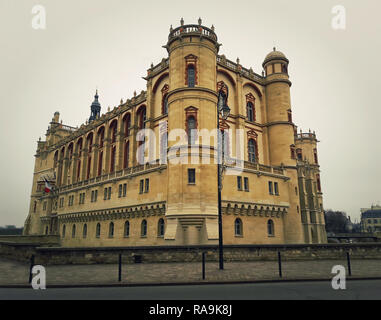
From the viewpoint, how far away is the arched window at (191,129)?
25984 mm

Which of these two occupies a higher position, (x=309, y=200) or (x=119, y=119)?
(x=119, y=119)

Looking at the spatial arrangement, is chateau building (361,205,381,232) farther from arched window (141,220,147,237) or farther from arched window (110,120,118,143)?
arched window (141,220,147,237)

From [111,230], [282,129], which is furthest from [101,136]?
[282,129]

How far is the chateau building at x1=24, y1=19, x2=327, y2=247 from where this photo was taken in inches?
990

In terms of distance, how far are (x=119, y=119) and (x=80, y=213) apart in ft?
49.4

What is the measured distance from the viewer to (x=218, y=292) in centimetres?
941

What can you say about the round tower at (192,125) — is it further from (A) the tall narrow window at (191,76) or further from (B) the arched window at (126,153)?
(B) the arched window at (126,153)

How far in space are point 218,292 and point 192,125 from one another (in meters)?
18.9

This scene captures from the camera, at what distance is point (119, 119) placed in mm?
42656

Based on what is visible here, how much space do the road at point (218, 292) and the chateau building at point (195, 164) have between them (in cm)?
887

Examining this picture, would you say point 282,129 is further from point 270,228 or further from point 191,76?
point 191,76

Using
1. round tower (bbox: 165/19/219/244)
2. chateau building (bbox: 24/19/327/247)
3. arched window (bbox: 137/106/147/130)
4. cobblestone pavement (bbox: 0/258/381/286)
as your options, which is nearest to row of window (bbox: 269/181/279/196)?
chateau building (bbox: 24/19/327/247)
